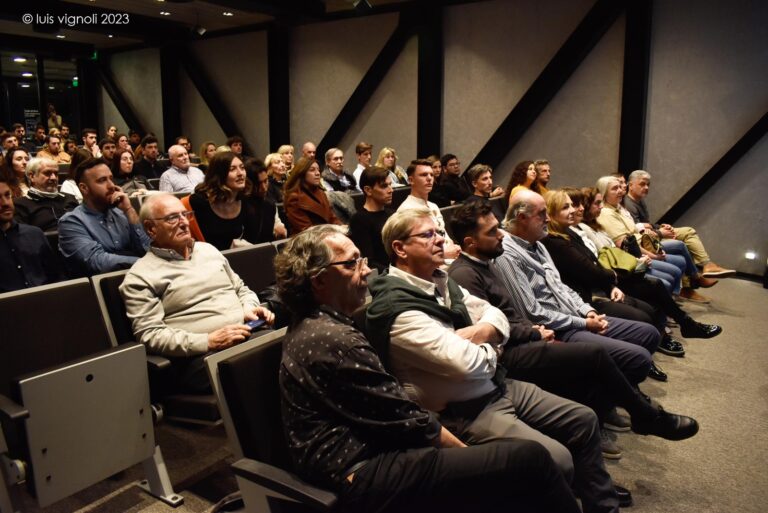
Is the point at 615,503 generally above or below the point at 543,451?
below

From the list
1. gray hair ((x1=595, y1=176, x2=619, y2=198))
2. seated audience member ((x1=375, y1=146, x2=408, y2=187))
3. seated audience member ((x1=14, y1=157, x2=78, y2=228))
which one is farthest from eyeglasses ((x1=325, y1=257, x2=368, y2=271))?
seated audience member ((x1=375, y1=146, x2=408, y2=187))

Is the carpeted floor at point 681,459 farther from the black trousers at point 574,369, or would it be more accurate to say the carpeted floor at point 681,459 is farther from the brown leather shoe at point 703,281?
the brown leather shoe at point 703,281

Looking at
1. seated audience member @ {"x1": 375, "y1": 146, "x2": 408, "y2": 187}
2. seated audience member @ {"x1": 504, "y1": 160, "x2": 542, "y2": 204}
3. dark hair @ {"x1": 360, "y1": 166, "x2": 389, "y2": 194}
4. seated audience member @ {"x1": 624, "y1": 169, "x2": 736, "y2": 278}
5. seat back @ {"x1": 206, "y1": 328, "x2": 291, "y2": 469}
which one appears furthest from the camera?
seated audience member @ {"x1": 375, "y1": 146, "x2": 408, "y2": 187}

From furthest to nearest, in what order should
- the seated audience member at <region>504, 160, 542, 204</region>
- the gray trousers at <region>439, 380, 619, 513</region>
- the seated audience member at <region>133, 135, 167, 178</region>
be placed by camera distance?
the seated audience member at <region>133, 135, 167, 178</region>
the seated audience member at <region>504, 160, 542, 204</region>
the gray trousers at <region>439, 380, 619, 513</region>

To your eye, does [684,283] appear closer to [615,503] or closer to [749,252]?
[749,252]

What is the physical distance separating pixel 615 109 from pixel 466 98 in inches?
82.1

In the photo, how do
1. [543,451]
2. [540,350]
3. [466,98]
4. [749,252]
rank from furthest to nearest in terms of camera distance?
1. [466,98]
2. [749,252]
3. [540,350]
4. [543,451]

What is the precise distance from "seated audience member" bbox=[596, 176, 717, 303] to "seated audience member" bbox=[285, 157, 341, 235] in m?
2.17

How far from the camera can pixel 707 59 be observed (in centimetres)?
672

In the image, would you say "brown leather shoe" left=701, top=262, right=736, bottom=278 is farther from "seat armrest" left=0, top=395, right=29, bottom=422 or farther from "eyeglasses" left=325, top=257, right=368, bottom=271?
"seat armrest" left=0, top=395, right=29, bottom=422

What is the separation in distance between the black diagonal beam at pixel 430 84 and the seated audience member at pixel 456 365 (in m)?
6.83

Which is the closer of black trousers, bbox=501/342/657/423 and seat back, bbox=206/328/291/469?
seat back, bbox=206/328/291/469

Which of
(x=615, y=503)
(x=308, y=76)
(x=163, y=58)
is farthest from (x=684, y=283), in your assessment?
(x=163, y=58)

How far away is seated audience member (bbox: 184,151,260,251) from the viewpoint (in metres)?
3.59
